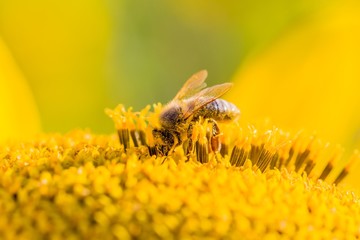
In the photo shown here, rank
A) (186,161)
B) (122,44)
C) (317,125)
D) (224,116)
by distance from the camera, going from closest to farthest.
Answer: (186,161)
(224,116)
(317,125)
(122,44)

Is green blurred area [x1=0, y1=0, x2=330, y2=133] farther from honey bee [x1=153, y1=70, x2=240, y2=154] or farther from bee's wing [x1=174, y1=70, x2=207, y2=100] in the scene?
honey bee [x1=153, y1=70, x2=240, y2=154]

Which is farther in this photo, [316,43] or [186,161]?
[316,43]

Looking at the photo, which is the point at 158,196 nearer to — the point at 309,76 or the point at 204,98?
the point at 204,98

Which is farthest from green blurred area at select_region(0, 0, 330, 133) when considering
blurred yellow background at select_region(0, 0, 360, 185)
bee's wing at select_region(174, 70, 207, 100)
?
bee's wing at select_region(174, 70, 207, 100)

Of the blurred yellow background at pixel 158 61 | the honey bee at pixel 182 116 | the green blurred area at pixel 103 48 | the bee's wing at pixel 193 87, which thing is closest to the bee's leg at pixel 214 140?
the honey bee at pixel 182 116

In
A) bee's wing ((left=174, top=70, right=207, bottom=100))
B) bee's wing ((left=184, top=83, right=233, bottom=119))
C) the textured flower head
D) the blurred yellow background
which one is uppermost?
the blurred yellow background

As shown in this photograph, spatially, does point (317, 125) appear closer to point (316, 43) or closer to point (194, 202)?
point (316, 43)

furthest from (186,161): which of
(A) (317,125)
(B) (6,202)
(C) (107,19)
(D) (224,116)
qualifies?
(C) (107,19)
